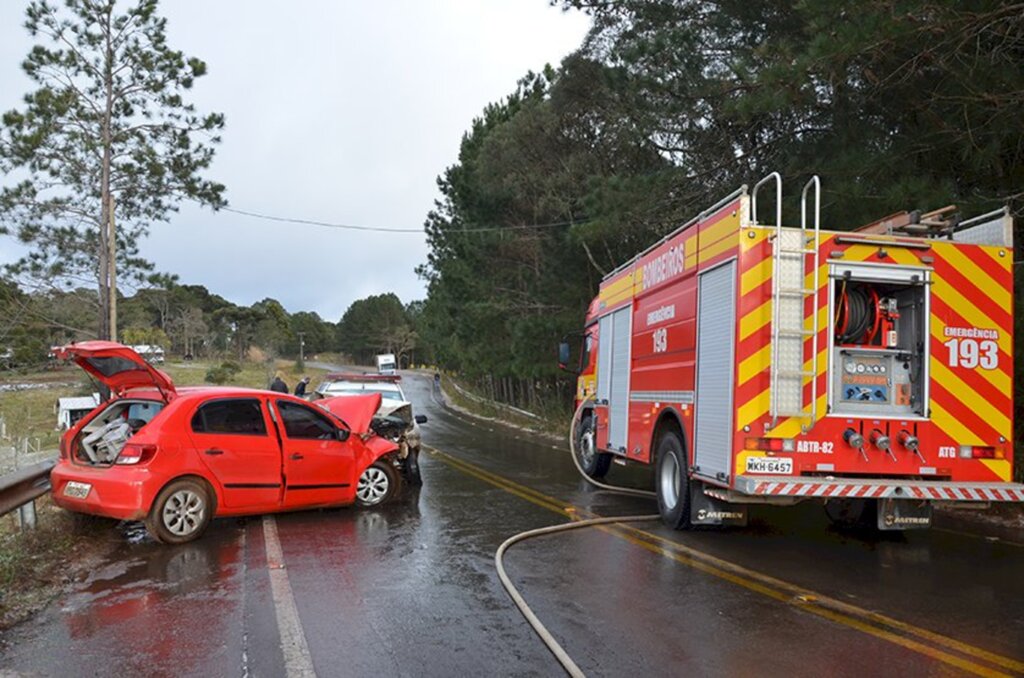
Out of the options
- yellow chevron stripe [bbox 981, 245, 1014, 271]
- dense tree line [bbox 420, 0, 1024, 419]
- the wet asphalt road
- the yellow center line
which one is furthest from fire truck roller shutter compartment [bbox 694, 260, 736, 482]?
dense tree line [bbox 420, 0, 1024, 419]

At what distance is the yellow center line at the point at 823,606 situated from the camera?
14.9 feet

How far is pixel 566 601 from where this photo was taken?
572 centimetres

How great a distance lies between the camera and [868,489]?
6.81 meters

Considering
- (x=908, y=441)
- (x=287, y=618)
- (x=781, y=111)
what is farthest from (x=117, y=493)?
(x=781, y=111)

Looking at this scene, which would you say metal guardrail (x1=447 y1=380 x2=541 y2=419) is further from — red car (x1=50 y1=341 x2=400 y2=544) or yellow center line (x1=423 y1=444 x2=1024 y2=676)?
yellow center line (x1=423 y1=444 x2=1024 y2=676)

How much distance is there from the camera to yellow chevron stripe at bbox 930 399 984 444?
23.6 feet

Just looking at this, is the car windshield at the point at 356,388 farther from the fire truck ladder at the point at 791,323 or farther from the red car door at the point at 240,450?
the fire truck ladder at the point at 791,323

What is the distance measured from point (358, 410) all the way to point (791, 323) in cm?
545

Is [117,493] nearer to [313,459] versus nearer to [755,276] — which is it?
[313,459]

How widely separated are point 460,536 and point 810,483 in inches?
137

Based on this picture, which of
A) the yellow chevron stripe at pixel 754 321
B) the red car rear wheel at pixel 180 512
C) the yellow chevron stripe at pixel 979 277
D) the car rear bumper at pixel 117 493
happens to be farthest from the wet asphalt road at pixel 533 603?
the yellow chevron stripe at pixel 979 277

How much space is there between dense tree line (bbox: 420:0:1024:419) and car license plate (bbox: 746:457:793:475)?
424 centimetres

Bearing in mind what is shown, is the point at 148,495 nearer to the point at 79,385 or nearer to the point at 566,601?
the point at 566,601

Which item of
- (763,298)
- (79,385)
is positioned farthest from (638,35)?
(79,385)
